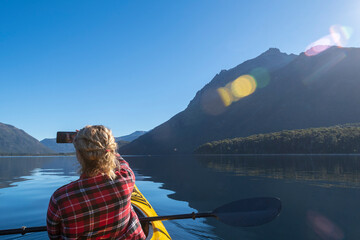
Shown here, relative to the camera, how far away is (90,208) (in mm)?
2594

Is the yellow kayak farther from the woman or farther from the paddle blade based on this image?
the woman

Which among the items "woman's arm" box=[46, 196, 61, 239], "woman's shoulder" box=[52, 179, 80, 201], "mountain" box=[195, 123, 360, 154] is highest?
"woman's shoulder" box=[52, 179, 80, 201]

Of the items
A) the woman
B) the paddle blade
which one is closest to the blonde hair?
the woman

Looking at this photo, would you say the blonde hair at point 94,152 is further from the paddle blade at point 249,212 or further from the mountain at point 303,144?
the mountain at point 303,144

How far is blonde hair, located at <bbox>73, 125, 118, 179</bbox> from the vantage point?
263 centimetres

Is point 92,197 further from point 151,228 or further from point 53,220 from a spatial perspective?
point 151,228

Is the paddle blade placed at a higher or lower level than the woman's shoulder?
lower

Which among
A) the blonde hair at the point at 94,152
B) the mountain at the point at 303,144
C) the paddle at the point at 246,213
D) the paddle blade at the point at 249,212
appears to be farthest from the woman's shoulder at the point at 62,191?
the mountain at the point at 303,144

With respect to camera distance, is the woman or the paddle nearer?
the woman

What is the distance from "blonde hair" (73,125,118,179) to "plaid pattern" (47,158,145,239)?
0.27ft

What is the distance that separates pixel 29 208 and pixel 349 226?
13.5 meters

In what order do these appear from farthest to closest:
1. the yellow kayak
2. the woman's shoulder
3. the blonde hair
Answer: the yellow kayak
the blonde hair
the woman's shoulder

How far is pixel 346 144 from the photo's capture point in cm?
10025

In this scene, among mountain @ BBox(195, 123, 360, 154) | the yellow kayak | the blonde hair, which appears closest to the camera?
the blonde hair
